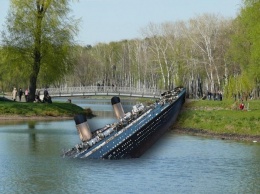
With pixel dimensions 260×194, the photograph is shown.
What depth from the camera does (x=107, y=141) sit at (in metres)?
31.0

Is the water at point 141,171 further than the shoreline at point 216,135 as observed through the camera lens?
No

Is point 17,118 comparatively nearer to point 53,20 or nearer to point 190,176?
point 53,20

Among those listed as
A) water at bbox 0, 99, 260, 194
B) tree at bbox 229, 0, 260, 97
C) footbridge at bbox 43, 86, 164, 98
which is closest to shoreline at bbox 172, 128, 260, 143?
water at bbox 0, 99, 260, 194

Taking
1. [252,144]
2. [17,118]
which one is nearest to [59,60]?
[17,118]

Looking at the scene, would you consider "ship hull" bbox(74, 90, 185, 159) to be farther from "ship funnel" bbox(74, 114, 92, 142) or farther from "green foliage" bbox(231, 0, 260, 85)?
"green foliage" bbox(231, 0, 260, 85)

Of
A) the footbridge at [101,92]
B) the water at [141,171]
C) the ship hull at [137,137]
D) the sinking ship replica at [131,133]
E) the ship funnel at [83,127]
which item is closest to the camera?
the water at [141,171]

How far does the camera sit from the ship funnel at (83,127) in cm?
3081

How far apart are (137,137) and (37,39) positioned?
158 ft

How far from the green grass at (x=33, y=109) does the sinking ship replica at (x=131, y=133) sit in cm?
3839

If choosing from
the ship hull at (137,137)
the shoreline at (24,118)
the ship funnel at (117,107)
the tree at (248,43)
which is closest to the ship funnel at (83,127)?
the ship hull at (137,137)

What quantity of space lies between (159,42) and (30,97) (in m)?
51.3

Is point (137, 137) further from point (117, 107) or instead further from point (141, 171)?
point (117, 107)

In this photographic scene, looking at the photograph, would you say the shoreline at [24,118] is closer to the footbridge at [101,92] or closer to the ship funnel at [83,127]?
the footbridge at [101,92]

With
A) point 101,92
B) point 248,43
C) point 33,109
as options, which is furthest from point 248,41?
point 33,109
